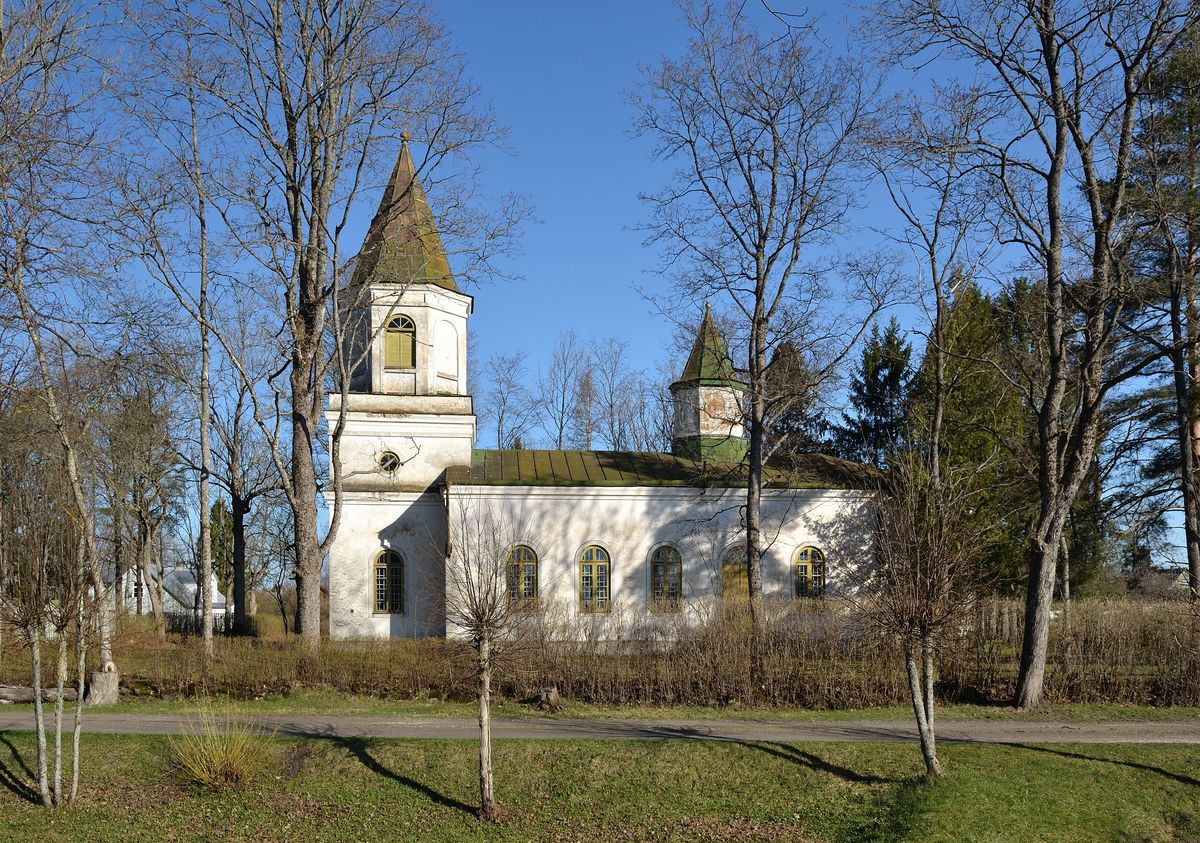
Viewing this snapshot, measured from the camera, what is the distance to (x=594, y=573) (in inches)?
979

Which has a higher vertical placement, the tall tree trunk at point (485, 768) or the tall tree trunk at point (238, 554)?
the tall tree trunk at point (238, 554)

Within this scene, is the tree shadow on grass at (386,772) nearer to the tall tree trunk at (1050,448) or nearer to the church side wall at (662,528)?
the tall tree trunk at (1050,448)

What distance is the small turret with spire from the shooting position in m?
27.9

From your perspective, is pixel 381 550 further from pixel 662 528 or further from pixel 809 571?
pixel 809 571

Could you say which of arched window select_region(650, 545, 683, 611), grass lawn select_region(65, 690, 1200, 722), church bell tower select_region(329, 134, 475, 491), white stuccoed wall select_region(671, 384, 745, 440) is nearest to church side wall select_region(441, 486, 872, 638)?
arched window select_region(650, 545, 683, 611)

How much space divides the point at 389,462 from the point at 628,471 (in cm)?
626

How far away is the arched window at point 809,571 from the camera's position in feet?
84.7

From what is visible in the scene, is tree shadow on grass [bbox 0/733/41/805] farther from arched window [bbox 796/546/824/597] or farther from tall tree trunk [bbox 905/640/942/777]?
arched window [bbox 796/546/824/597]

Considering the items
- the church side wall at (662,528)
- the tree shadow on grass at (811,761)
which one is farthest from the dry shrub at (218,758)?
the church side wall at (662,528)

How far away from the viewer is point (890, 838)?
10.0 metres

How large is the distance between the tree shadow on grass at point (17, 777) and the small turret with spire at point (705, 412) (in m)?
18.8

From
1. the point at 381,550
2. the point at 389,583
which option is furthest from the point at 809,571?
the point at 381,550

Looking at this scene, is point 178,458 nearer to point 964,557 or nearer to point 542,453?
point 542,453

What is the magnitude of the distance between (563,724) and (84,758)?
6202 millimetres
